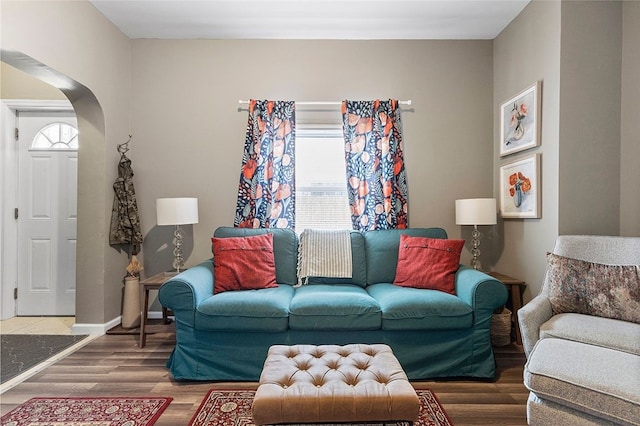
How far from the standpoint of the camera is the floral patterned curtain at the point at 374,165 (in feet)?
11.2

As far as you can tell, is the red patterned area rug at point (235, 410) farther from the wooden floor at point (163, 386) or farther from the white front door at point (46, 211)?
the white front door at point (46, 211)

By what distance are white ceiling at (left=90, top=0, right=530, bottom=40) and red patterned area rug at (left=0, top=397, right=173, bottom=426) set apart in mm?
3005

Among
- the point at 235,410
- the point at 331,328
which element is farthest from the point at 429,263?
the point at 235,410

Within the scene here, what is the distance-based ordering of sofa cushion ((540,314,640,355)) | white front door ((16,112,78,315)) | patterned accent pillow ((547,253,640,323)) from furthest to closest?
1. white front door ((16,112,78,315))
2. patterned accent pillow ((547,253,640,323))
3. sofa cushion ((540,314,640,355))

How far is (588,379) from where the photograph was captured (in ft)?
5.04

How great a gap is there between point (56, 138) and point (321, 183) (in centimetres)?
281

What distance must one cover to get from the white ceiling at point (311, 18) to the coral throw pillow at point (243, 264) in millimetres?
1967

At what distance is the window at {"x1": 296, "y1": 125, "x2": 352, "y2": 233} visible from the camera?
3641 millimetres

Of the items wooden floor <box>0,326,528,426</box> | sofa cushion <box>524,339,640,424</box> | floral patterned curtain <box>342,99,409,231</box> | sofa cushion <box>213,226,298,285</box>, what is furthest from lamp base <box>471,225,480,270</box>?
sofa cushion <box>213,226,298,285</box>

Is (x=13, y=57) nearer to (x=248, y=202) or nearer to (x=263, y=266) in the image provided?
(x=248, y=202)

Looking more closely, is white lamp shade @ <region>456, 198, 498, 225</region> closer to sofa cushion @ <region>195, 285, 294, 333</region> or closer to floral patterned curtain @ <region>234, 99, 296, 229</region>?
floral patterned curtain @ <region>234, 99, 296, 229</region>

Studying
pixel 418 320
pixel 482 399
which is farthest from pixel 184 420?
pixel 482 399

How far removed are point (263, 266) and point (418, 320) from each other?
1.24 metres

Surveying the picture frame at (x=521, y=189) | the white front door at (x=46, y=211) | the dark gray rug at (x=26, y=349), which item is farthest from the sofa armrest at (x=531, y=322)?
the white front door at (x=46, y=211)
